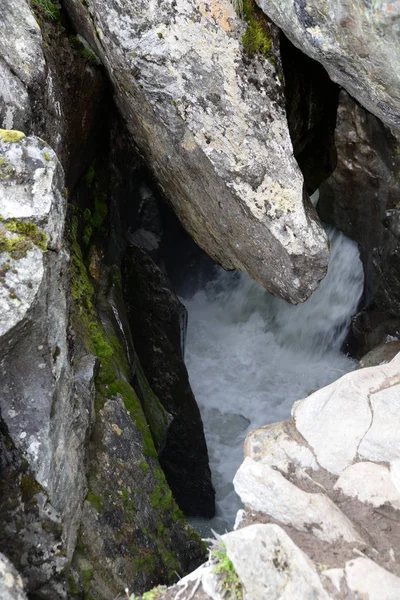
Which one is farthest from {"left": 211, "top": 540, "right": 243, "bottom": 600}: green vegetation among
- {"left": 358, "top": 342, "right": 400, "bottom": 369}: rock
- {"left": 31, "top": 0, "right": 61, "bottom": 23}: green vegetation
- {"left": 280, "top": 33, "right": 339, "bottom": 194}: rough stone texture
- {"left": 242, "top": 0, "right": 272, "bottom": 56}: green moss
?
{"left": 31, "top": 0, "right": 61, "bottom": 23}: green vegetation

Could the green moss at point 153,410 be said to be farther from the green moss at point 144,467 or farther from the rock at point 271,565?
the rock at point 271,565

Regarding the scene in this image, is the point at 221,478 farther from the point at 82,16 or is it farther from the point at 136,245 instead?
the point at 82,16

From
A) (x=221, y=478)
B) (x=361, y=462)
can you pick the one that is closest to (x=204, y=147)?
(x=361, y=462)

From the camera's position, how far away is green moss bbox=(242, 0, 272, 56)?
6.03 m

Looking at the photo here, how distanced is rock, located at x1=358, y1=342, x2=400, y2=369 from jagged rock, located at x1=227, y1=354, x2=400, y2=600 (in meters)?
3.39

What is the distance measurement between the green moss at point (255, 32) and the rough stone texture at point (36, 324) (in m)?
2.62

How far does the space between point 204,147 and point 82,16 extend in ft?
7.40

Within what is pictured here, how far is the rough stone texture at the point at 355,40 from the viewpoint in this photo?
436 cm

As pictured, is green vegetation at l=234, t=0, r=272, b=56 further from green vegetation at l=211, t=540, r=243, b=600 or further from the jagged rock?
green vegetation at l=211, t=540, r=243, b=600

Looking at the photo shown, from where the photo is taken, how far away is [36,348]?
4.82 metres

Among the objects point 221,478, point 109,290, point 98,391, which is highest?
point 109,290

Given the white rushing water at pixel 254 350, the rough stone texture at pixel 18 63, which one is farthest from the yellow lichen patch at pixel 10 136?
the white rushing water at pixel 254 350

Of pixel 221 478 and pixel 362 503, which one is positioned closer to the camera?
pixel 362 503

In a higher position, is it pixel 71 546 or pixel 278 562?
pixel 278 562
